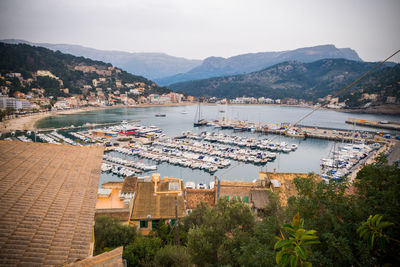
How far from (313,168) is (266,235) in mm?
18006

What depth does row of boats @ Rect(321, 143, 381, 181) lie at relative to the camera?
15.8m

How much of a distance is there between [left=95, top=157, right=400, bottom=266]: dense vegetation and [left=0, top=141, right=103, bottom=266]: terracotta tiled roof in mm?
1745

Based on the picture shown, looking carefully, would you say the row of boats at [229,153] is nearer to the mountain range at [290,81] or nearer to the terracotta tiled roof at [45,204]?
the terracotta tiled roof at [45,204]

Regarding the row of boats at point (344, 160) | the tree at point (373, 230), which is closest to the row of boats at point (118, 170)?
the row of boats at point (344, 160)

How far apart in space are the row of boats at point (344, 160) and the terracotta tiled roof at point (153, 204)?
11.6m

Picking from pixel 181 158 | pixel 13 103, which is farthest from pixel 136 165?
pixel 13 103

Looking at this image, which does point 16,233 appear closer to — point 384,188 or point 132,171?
point 384,188

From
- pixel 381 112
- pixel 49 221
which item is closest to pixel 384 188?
pixel 49 221

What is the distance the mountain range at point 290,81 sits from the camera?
8831 centimetres

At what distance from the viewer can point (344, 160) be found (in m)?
18.4

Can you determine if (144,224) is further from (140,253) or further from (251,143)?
(251,143)

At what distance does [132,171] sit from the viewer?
1638cm

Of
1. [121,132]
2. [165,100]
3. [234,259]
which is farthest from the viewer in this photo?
[165,100]

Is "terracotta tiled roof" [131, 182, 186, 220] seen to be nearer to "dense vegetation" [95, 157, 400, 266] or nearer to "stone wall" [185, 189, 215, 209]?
"stone wall" [185, 189, 215, 209]
